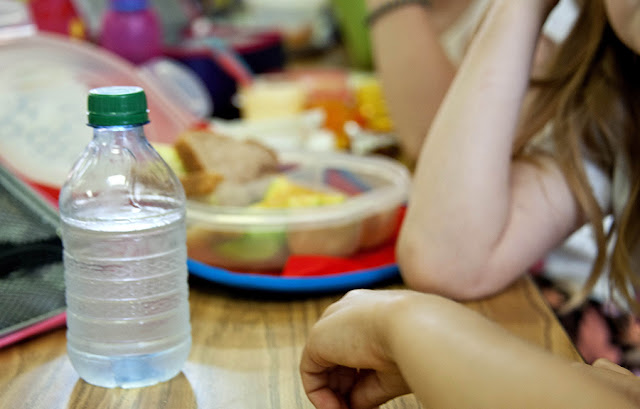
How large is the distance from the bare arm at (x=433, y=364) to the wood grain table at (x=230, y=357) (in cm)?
Answer: 5

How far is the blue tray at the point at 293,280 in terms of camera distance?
0.92 m

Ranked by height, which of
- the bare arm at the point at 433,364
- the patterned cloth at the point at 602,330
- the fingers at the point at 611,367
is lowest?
the patterned cloth at the point at 602,330

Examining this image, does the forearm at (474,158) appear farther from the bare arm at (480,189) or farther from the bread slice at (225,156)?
the bread slice at (225,156)

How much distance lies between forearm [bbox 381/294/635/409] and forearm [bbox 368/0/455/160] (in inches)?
36.0

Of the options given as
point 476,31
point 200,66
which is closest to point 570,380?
point 476,31

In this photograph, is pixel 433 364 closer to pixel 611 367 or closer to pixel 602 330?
pixel 611 367

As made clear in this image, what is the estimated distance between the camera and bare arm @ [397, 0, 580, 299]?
36.0 inches

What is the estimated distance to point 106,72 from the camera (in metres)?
1.35

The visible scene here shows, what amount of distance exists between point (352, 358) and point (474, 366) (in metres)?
0.13

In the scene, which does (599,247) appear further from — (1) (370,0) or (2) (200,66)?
(2) (200,66)

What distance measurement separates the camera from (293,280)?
3.00ft

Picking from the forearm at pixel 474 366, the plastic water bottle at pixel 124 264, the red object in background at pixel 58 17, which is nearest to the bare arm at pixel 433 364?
the forearm at pixel 474 366

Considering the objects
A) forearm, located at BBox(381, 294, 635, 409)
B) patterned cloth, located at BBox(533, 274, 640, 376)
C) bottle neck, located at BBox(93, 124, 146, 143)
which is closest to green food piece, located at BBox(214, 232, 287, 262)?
bottle neck, located at BBox(93, 124, 146, 143)

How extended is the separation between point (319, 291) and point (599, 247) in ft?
1.26
